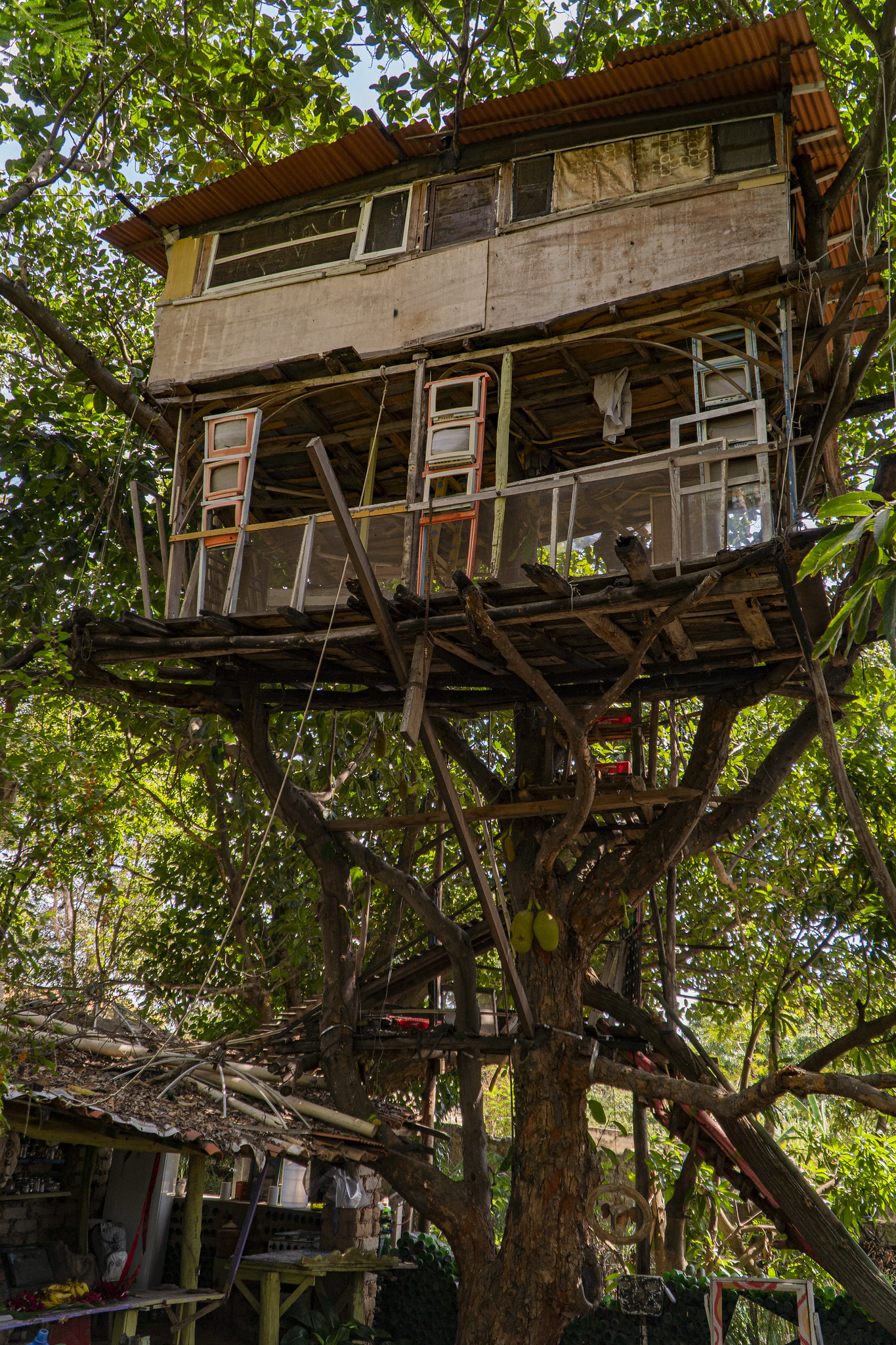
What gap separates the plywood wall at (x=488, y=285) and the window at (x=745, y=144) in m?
0.25

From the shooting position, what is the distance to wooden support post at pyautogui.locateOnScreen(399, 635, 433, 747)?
23.5 feet

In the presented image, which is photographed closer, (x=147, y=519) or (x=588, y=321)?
(x=588, y=321)

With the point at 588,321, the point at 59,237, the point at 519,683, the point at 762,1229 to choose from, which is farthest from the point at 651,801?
the point at 59,237

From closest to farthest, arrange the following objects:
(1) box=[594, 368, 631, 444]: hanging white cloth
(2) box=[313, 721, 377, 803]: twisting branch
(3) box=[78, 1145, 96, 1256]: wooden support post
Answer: (1) box=[594, 368, 631, 444]: hanging white cloth → (3) box=[78, 1145, 96, 1256]: wooden support post → (2) box=[313, 721, 377, 803]: twisting branch

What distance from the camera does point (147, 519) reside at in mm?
11891

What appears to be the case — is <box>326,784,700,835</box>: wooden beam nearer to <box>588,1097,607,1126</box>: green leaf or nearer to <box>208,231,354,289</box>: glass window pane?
<box>588,1097,607,1126</box>: green leaf

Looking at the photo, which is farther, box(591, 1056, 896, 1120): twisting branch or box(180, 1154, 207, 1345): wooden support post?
box(180, 1154, 207, 1345): wooden support post

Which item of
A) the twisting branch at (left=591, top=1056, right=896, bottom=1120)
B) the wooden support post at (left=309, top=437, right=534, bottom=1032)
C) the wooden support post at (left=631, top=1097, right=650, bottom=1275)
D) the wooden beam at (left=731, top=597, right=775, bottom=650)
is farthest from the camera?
the wooden support post at (left=631, top=1097, right=650, bottom=1275)

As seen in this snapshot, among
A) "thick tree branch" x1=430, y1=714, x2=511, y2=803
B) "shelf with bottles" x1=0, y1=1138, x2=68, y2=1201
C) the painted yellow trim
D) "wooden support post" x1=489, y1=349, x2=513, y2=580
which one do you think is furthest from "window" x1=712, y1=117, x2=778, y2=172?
"shelf with bottles" x1=0, y1=1138, x2=68, y2=1201

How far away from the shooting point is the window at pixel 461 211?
8.88 m

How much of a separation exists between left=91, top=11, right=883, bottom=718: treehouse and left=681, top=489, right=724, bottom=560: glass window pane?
2cm

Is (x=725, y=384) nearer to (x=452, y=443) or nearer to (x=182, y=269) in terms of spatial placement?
(x=452, y=443)

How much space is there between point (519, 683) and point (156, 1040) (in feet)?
17.1

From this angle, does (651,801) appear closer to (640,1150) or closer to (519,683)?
A: (519,683)
